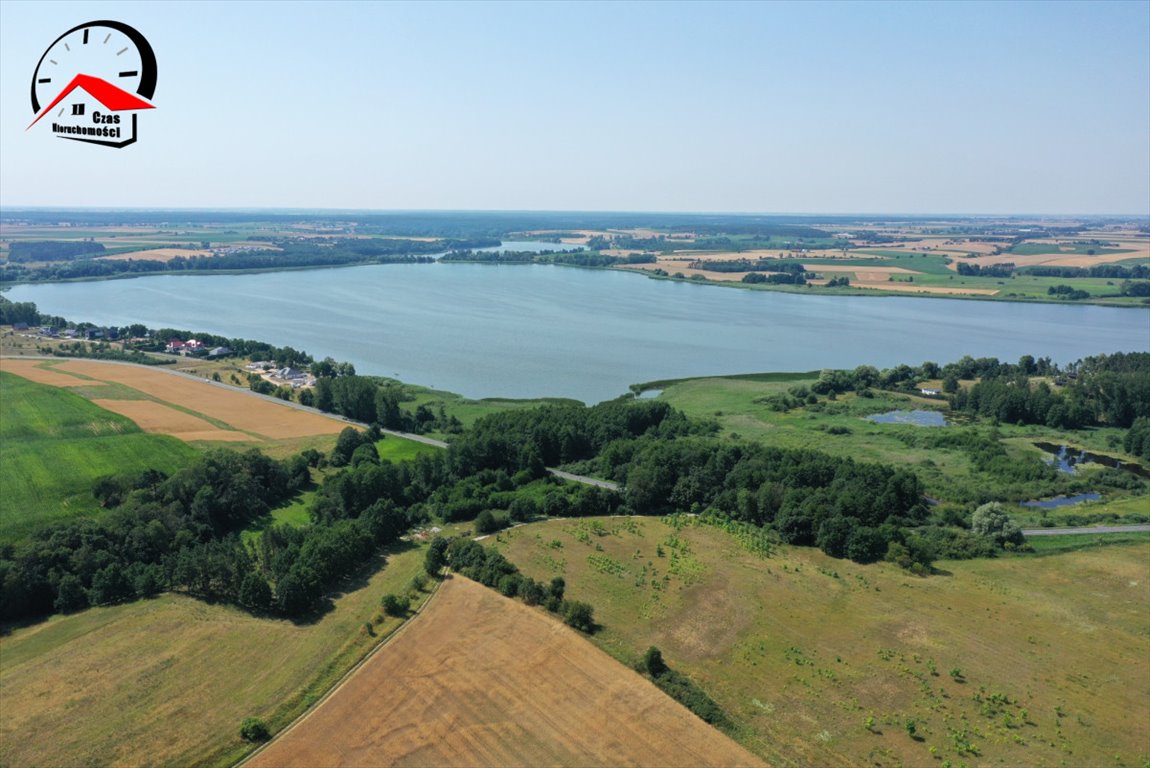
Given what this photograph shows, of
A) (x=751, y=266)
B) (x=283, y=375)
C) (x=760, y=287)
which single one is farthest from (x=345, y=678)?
(x=751, y=266)

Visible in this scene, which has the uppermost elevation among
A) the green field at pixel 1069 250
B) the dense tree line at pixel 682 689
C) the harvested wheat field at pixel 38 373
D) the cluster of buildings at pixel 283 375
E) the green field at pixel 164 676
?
the green field at pixel 1069 250

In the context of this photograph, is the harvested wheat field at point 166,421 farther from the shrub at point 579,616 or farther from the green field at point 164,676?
the shrub at point 579,616

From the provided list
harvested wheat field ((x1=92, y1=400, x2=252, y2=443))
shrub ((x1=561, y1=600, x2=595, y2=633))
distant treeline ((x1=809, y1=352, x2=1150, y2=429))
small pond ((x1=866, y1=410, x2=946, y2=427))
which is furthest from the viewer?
small pond ((x1=866, y1=410, x2=946, y2=427))

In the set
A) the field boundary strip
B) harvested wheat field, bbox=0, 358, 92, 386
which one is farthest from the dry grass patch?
the field boundary strip

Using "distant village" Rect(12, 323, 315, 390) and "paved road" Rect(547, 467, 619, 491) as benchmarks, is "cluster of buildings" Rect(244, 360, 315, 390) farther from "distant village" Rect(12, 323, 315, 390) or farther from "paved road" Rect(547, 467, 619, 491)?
"paved road" Rect(547, 467, 619, 491)

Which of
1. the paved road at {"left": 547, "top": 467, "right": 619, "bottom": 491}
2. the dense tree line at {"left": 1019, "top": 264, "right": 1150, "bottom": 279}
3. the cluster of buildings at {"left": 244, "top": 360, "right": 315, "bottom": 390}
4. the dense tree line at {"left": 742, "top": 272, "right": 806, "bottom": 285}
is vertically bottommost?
the paved road at {"left": 547, "top": 467, "right": 619, "bottom": 491}

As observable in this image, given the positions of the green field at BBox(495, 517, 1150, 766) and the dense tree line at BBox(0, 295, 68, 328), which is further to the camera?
the dense tree line at BBox(0, 295, 68, 328)

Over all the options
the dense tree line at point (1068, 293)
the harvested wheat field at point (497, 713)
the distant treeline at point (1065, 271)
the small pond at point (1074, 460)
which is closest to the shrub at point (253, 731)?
the harvested wheat field at point (497, 713)

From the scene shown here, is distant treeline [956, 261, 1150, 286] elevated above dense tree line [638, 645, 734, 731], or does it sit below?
above
